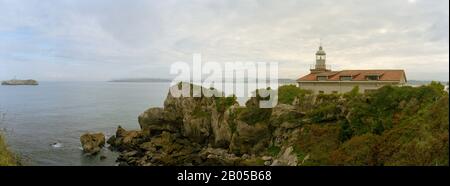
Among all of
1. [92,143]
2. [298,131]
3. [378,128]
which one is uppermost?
[378,128]

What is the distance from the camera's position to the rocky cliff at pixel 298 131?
1559cm

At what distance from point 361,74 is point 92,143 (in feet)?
88.0

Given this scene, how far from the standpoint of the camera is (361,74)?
3031 cm

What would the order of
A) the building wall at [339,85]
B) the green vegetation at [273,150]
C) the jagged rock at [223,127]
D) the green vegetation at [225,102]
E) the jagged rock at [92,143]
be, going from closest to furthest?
the green vegetation at [273,150], the building wall at [339,85], the jagged rock at [223,127], the jagged rock at [92,143], the green vegetation at [225,102]

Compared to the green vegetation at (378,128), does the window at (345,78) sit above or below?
above

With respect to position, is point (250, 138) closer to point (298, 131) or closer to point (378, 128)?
point (298, 131)

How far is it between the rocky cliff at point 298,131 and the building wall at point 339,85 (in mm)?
1890

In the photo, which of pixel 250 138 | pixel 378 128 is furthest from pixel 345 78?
pixel 378 128

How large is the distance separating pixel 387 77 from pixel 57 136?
36.3 m

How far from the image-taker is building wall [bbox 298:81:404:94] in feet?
94.2

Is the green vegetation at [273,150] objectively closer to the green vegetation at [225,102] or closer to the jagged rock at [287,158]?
the jagged rock at [287,158]

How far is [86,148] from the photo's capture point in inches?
1403

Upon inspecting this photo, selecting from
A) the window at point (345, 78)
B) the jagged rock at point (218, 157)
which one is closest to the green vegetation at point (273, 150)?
the jagged rock at point (218, 157)

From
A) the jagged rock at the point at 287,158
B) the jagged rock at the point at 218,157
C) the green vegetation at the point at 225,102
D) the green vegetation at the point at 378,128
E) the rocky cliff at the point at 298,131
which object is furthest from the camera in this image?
the green vegetation at the point at 225,102
